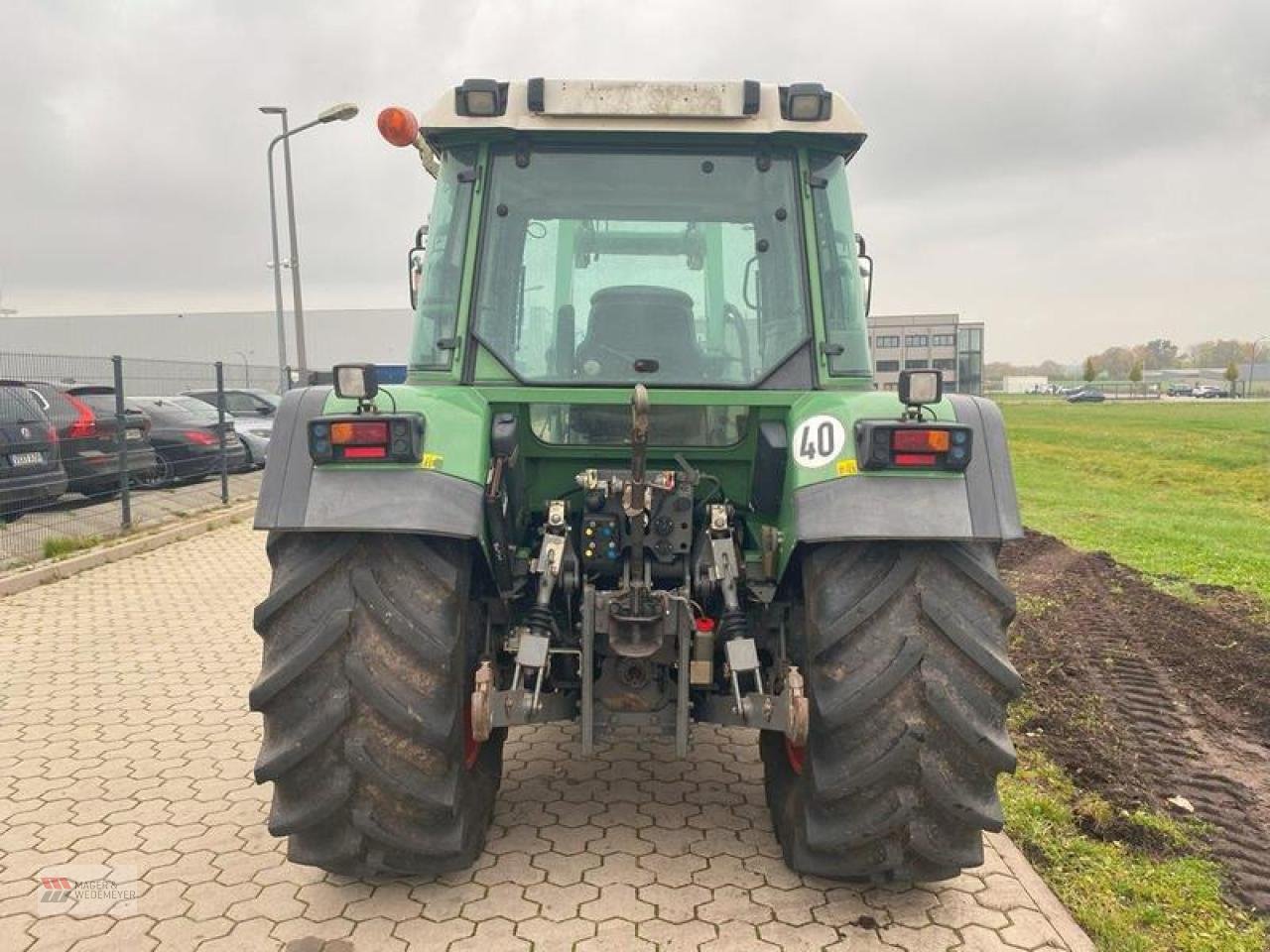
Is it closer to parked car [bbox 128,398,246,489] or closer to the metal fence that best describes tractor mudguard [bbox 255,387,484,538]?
the metal fence

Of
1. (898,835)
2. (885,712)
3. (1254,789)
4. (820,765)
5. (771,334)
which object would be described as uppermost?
(771,334)

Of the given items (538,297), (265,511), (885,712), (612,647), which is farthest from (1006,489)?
(265,511)

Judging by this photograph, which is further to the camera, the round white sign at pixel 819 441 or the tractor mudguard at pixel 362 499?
the round white sign at pixel 819 441

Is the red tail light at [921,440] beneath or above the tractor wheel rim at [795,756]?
above

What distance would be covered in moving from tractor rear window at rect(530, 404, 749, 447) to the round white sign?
0.38 m

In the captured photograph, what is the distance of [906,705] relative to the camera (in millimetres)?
2852

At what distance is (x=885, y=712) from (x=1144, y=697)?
11.0 feet

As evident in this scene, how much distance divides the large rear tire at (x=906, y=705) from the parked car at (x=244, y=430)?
45.9 ft

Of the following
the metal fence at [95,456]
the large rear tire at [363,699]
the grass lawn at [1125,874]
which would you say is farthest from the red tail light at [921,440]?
the metal fence at [95,456]

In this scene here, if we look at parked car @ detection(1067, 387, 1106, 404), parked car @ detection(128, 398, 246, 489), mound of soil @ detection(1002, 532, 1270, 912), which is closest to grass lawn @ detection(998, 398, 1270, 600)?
mound of soil @ detection(1002, 532, 1270, 912)

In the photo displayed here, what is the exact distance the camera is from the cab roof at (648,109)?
11.4 ft

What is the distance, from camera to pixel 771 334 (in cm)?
359

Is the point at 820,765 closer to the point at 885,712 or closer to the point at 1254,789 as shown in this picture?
the point at 885,712

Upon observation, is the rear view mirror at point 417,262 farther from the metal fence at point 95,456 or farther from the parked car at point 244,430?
the parked car at point 244,430
